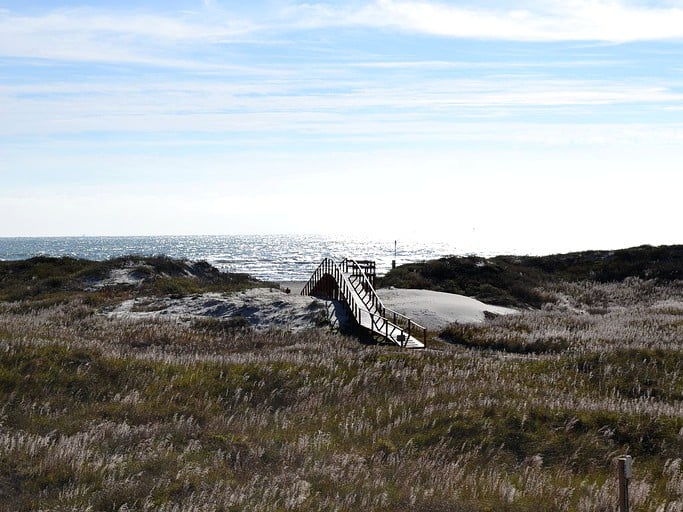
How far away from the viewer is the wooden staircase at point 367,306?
24.5 metres

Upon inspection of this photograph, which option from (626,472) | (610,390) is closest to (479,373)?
(610,390)

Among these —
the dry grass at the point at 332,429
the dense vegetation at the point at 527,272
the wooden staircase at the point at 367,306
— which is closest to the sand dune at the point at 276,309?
the wooden staircase at the point at 367,306

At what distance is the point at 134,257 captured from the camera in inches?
2039

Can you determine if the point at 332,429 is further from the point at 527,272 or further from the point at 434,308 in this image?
the point at 527,272

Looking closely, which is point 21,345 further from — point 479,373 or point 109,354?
point 479,373

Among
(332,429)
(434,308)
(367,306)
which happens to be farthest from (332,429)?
(434,308)

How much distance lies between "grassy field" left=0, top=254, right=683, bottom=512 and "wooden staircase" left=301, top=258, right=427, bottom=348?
411 cm

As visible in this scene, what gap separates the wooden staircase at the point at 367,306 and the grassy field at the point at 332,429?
411 cm

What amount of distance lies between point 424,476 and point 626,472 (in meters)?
3.12

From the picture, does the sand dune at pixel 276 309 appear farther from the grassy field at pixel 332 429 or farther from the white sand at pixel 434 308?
the grassy field at pixel 332 429

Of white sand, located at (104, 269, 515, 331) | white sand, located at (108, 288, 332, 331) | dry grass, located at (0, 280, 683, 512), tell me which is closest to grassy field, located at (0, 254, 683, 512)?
dry grass, located at (0, 280, 683, 512)

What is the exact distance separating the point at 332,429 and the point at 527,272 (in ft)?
144

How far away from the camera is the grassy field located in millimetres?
8227

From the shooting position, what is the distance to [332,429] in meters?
11.8
